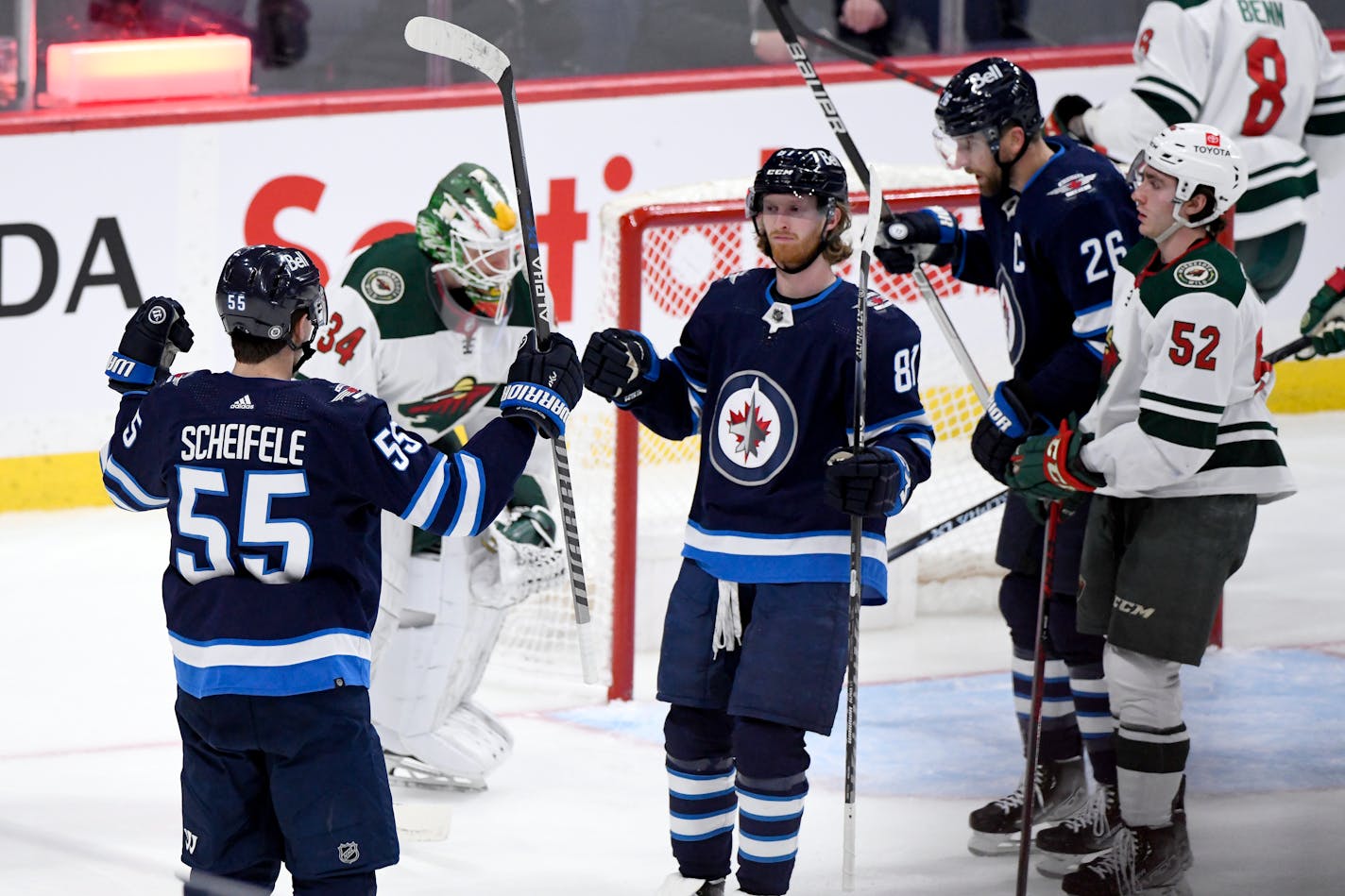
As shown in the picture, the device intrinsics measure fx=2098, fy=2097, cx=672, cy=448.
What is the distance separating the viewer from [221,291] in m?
2.74

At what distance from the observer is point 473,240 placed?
12.4ft

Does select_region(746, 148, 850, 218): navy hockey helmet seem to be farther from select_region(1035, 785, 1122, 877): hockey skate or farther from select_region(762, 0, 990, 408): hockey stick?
select_region(1035, 785, 1122, 877): hockey skate

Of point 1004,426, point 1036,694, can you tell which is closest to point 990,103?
point 1004,426

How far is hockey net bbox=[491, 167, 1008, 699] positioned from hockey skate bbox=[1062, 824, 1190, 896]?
153 centimetres

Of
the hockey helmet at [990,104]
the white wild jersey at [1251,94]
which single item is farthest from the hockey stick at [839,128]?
the white wild jersey at [1251,94]

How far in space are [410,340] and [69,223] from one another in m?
2.50

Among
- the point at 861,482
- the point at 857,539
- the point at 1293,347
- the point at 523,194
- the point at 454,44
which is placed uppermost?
the point at 454,44

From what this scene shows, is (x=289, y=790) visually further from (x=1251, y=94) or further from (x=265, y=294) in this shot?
(x=1251, y=94)

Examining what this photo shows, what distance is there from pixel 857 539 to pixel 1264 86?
2.77 m

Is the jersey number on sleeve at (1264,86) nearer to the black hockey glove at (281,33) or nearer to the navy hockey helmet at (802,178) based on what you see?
the navy hockey helmet at (802,178)

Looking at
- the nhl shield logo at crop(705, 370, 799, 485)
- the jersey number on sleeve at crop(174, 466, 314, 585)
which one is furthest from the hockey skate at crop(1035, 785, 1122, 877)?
the jersey number on sleeve at crop(174, 466, 314, 585)

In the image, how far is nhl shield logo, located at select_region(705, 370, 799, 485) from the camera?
314cm

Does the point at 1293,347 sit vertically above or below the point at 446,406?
above

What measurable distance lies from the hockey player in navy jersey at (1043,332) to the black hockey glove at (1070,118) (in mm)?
1091
